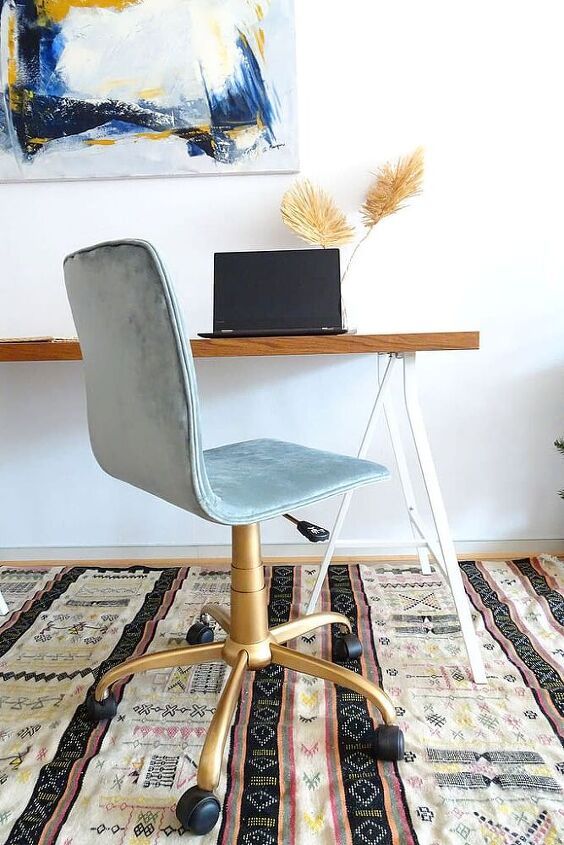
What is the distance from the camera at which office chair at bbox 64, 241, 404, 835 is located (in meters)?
0.88

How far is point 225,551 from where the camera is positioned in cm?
207

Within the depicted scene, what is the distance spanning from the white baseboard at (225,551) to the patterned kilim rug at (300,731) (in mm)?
271

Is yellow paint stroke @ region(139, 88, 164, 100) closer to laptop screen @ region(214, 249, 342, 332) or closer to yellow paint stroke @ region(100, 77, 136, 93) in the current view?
yellow paint stroke @ region(100, 77, 136, 93)

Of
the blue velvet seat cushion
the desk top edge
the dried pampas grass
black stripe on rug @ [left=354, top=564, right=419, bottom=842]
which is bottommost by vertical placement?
black stripe on rug @ [left=354, top=564, right=419, bottom=842]

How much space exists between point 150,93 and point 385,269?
0.88 meters

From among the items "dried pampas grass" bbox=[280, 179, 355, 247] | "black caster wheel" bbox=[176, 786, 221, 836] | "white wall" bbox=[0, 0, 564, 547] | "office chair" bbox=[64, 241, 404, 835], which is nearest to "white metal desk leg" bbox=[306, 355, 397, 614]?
"office chair" bbox=[64, 241, 404, 835]

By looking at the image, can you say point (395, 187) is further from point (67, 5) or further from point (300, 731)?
point (300, 731)

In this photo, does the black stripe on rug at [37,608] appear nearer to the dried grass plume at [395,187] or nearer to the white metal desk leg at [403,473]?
the white metal desk leg at [403,473]

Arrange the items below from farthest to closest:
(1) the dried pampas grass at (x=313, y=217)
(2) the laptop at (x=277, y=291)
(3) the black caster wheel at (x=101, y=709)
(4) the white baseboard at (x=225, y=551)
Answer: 1. (4) the white baseboard at (x=225, y=551)
2. (1) the dried pampas grass at (x=313, y=217)
3. (2) the laptop at (x=277, y=291)
4. (3) the black caster wheel at (x=101, y=709)

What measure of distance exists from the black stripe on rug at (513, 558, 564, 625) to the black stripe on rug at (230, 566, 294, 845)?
2.51ft

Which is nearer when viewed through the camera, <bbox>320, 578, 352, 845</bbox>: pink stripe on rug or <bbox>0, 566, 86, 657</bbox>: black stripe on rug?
<bbox>320, 578, 352, 845</bbox>: pink stripe on rug

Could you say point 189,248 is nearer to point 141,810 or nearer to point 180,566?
point 180,566

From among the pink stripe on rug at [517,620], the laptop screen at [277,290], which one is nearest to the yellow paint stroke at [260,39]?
the laptop screen at [277,290]

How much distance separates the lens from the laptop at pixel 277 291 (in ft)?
5.45
